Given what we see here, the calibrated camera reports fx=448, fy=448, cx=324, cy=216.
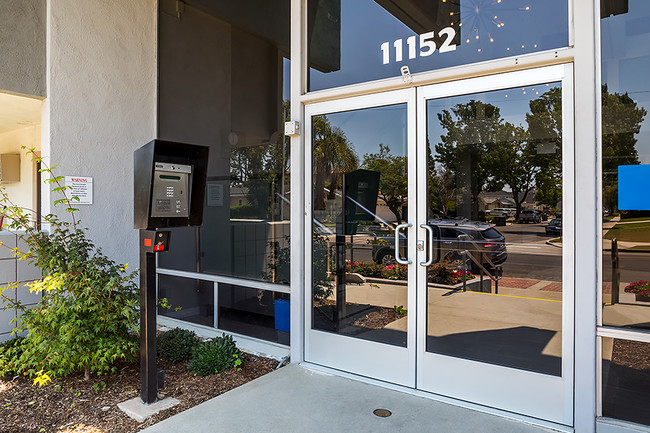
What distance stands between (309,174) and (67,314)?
213 cm

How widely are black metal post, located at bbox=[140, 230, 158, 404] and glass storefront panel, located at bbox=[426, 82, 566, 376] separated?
192 cm

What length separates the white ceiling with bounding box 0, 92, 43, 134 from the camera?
4836mm

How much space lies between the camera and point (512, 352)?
2898mm

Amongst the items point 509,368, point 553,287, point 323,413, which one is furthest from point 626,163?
point 323,413

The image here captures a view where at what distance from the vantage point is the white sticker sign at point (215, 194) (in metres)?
4.59

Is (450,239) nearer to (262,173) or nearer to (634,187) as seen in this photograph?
(634,187)

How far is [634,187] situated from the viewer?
2477 mm

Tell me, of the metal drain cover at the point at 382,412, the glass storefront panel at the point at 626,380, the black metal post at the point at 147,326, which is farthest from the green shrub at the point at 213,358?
the glass storefront panel at the point at 626,380

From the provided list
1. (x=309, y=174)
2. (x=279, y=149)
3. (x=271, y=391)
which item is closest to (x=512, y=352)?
(x=271, y=391)

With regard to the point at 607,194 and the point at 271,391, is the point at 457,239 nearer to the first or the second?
the point at 607,194

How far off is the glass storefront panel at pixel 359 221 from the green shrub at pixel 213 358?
2.42 feet

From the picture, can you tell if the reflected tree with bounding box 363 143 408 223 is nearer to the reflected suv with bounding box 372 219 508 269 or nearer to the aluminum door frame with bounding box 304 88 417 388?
the aluminum door frame with bounding box 304 88 417 388

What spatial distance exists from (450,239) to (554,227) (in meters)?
0.65

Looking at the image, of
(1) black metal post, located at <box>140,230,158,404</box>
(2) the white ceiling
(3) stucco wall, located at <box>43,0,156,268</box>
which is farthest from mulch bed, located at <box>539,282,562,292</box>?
Result: (2) the white ceiling
